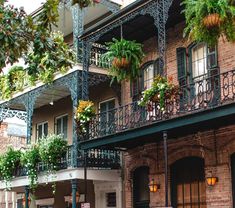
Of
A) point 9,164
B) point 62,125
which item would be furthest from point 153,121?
point 62,125

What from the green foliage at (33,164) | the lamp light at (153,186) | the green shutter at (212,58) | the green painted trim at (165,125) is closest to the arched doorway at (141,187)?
the lamp light at (153,186)

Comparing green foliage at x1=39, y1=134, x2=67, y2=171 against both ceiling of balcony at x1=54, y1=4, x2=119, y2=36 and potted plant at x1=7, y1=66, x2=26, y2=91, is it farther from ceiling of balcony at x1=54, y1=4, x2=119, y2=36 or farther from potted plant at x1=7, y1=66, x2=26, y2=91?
ceiling of balcony at x1=54, y1=4, x2=119, y2=36

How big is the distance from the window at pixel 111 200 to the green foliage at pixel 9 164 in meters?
3.84

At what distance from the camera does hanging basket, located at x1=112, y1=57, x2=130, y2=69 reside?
→ 674 inches

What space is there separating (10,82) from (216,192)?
10.5m

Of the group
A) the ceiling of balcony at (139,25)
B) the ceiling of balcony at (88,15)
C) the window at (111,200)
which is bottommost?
the window at (111,200)

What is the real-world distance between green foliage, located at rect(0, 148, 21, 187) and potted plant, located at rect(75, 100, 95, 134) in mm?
4526

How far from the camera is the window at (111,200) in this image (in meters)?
20.0

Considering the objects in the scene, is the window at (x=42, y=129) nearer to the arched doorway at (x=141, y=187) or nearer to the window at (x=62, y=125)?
the window at (x=62, y=125)

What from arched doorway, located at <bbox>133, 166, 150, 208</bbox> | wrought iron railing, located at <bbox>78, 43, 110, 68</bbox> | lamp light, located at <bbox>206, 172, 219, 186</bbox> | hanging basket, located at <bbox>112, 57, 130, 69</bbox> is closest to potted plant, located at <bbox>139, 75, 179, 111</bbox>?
hanging basket, located at <bbox>112, 57, 130, 69</bbox>

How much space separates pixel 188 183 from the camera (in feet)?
56.1

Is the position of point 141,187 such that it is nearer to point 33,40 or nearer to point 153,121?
point 153,121

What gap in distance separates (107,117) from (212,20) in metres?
6.80

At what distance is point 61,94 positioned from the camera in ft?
73.4
